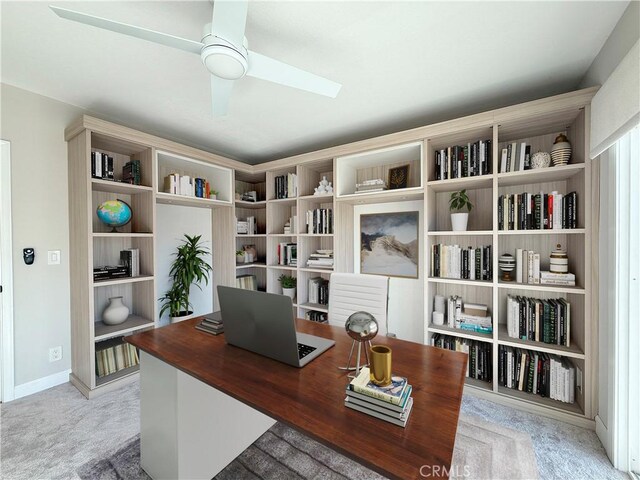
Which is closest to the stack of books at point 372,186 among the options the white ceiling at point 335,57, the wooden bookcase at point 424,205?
the wooden bookcase at point 424,205

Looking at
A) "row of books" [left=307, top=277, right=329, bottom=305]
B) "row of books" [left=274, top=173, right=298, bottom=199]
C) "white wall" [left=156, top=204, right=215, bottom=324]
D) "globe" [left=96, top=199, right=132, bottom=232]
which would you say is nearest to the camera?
"globe" [left=96, top=199, right=132, bottom=232]

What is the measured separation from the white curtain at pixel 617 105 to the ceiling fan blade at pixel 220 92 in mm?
2007

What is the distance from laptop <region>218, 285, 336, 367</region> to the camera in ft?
3.62

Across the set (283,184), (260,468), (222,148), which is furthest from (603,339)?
(222,148)

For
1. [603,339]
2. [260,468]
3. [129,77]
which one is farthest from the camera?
[129,77]

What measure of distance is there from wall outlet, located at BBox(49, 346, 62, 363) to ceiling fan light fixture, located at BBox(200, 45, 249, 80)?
9.17ft

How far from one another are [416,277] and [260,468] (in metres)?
2.09

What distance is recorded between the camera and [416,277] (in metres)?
2.78

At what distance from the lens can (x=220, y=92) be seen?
1.60 m

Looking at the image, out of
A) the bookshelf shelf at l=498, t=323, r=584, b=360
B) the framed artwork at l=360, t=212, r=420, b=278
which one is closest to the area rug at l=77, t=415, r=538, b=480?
the bookshelf shelf at l=498, t=323, r=584, b=360

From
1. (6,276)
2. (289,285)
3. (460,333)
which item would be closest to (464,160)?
(460,333)

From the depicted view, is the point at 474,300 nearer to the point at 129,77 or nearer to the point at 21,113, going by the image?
the point at 129,77

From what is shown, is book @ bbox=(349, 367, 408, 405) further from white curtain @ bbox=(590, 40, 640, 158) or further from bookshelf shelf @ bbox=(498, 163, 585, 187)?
bookshelf shelf @ bbox=(498, 163, 585, 187)

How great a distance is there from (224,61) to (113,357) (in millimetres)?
2757
